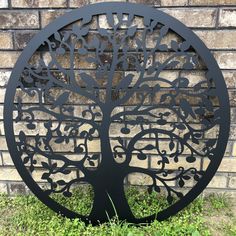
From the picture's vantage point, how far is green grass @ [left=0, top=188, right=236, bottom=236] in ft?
6.47

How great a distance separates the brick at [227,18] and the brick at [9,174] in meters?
1.49

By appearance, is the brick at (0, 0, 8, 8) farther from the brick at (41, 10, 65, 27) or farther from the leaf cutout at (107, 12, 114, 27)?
the leaf cutout at (107, 12, 114, 27)

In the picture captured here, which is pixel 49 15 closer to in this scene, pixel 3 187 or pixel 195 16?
pixel 195 16

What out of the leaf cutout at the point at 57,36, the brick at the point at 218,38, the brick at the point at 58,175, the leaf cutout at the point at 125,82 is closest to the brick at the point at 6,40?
the leaf cutout at the point at 57,36

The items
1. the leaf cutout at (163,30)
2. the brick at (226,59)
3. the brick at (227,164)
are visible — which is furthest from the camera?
the brick at (227,164)

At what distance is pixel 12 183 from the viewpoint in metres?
2.27

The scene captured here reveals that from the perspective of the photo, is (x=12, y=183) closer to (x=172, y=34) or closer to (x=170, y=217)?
(x=170, y=217)

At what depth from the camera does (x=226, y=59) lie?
191cm

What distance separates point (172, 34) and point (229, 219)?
1.12 metres

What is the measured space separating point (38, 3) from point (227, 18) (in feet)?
3.21

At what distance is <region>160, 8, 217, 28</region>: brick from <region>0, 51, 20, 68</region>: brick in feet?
Answer: 2.78

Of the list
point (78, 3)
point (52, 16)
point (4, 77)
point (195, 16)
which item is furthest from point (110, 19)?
point (4, 77)

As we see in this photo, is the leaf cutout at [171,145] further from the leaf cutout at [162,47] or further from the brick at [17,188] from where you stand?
the brick at [17,188]

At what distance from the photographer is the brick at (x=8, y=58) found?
77.4 inches
